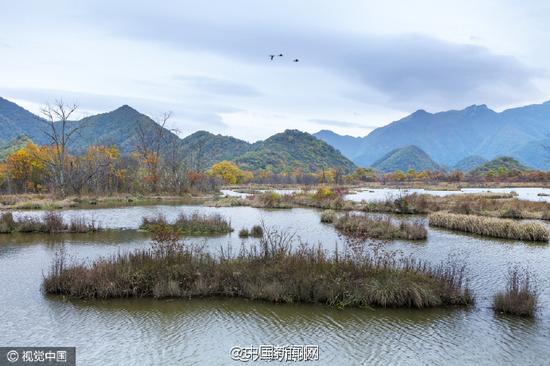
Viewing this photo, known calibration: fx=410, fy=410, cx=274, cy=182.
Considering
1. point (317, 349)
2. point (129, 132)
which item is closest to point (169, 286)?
point (317, 349)

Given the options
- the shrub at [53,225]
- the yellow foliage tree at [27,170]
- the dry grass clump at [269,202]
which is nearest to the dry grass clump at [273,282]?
the shrub at [53,225]

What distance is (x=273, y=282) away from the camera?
12.1m

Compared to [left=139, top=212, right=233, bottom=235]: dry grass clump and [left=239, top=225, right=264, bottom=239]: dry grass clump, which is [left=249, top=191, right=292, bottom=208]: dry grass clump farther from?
[left=239, top=225, right=264, bottom=239]: dry grass clump

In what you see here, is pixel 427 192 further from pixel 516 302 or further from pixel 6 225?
pixel 516 302

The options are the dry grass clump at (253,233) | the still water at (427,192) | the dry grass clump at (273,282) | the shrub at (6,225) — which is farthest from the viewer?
the still water at (427,192)

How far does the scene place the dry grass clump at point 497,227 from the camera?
79.9 ft

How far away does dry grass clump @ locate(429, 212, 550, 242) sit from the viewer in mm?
24359

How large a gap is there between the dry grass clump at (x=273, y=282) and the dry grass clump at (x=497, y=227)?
14736 millimetres

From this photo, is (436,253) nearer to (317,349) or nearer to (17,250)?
(317,349)

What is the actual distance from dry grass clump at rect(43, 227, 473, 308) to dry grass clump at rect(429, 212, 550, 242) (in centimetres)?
1474

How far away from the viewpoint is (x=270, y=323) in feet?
34.2

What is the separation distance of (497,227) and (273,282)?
19.5 meters

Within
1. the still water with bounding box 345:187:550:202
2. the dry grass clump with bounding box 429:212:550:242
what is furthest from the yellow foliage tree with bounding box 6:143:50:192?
the dry grass clump with bounding box 429:212:550:242

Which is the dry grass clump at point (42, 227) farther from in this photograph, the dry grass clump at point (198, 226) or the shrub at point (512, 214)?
the shrub at point (512, 214)
